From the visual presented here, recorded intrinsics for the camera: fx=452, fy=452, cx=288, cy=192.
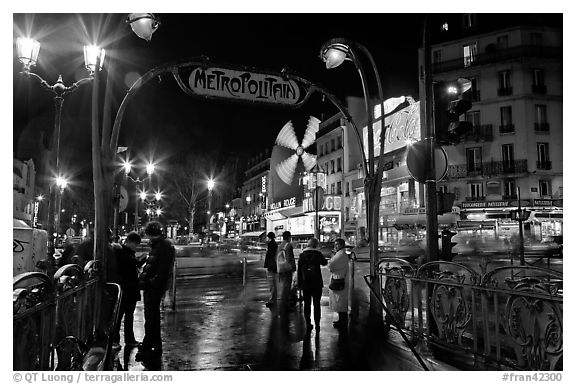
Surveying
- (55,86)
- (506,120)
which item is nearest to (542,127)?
(506,120)

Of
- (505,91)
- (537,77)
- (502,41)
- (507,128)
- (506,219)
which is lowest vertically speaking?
(506,219)

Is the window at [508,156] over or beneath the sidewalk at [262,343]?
over

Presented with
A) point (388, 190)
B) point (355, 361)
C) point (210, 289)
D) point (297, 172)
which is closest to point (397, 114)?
point (388, 190)

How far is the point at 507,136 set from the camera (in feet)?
111

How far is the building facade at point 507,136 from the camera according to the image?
32.0 metres

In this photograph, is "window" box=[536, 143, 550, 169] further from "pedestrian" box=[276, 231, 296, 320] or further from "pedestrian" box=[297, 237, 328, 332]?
"pedestrian" box=[297, 237, 328, 332]

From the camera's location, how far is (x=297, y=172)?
43844 mm

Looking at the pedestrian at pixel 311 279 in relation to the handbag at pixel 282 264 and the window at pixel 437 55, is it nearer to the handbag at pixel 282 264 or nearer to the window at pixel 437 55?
the handbag at pixel 282 264

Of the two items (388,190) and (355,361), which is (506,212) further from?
(355,361)

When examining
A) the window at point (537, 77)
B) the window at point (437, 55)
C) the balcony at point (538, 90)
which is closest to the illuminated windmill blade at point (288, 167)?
the window at point (437, 55)

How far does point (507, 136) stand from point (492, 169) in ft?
9.02

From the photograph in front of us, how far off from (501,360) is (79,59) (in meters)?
11.2

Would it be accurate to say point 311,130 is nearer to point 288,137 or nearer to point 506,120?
point 288,137

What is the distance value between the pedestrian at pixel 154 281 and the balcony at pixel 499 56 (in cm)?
3257
